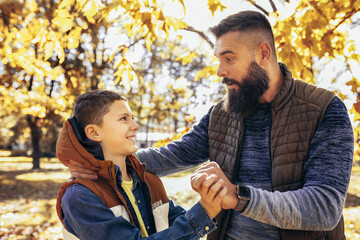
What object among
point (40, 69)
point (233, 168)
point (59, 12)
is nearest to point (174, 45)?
point (40, 69)

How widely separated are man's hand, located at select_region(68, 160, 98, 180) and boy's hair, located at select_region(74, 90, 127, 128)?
0.33 m

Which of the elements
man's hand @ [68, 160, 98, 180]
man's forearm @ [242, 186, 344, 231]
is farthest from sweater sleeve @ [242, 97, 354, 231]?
man's hand @ [68, 160, 98, 180]

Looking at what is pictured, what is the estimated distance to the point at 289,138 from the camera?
78.9 inches

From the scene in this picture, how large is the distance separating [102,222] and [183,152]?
3.69ft

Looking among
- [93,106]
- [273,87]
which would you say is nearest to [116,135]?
[93,106]

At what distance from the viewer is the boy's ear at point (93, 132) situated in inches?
80.5

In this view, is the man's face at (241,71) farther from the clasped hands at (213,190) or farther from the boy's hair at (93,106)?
the boy's hair at (93,106)

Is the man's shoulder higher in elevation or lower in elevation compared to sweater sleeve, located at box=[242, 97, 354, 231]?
higher

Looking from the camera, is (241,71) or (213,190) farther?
(241,71)

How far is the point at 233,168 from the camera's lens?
2.21 m

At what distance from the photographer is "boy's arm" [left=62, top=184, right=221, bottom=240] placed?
5.38ft

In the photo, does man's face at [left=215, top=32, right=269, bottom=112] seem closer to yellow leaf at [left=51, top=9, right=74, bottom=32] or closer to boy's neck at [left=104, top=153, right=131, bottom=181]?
boy's neck at [left=104, top=153, right=131, bottom=181]

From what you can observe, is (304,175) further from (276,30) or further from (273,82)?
(276,30)

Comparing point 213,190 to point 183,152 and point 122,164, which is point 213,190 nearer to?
point 122,164
